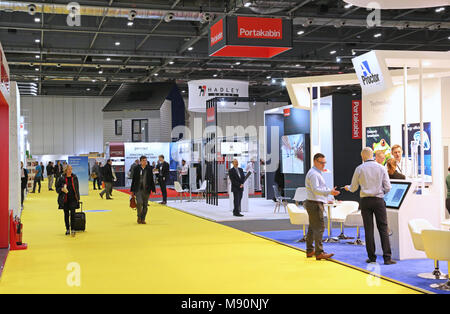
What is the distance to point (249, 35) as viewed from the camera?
32.1 ft

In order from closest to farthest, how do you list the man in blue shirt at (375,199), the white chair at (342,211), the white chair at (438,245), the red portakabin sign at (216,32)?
the white chair at (438,245)
the man in blue shirt at (375,199)
the white chair at (342,211)
the red portakabin sign at (216,32)

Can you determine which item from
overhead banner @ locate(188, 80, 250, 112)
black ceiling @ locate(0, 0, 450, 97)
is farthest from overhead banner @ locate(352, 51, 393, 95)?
overhead banner @ locate(188, 80, 250, 112)

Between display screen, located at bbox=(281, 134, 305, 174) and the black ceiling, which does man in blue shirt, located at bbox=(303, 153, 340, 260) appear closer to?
the black ceiling

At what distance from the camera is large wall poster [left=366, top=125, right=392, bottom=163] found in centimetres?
1062

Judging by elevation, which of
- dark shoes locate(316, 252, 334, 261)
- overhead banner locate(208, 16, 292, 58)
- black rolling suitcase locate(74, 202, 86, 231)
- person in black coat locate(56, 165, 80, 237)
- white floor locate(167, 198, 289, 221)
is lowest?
white floor locate(167, 198, 289, 221)

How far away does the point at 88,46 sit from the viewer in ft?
69.6

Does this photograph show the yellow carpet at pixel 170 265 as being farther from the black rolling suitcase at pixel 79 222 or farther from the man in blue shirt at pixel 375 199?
the man in blue shirt at pixel 375 199

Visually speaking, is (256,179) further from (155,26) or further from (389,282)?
(389,282)

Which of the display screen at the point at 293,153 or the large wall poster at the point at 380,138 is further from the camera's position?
the display screen at the point at 293,153

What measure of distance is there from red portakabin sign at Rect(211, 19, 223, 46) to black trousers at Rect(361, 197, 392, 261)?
4.47 meters


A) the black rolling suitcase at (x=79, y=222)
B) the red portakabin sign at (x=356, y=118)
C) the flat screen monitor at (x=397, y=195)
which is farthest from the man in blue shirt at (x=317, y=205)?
the red portakabin sign at (x=356, y=118)

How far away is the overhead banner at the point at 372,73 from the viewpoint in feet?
25.4

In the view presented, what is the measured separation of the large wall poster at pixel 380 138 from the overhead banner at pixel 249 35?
2.42 m

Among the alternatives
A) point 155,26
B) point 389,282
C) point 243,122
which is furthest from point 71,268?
point 243,122
